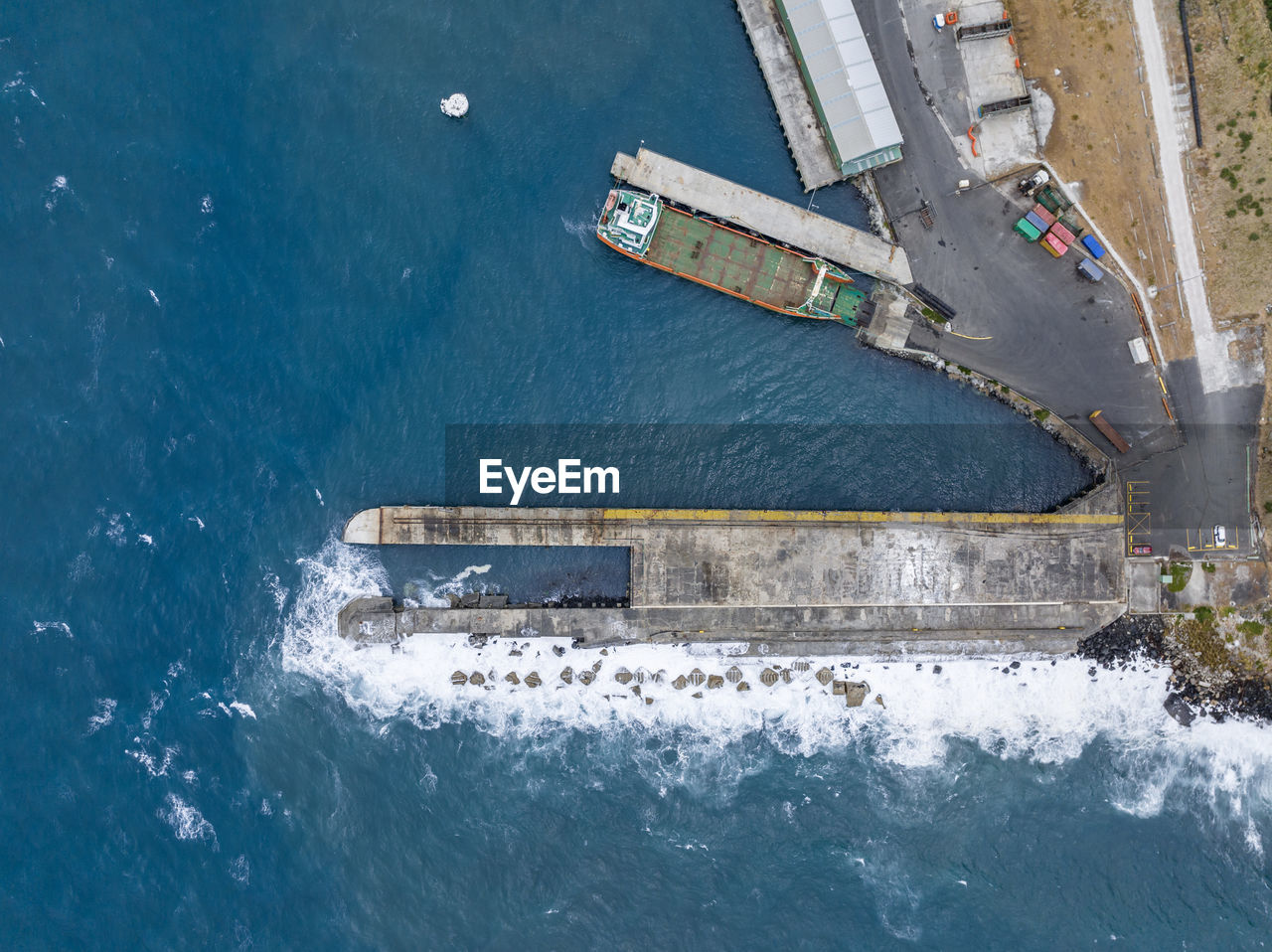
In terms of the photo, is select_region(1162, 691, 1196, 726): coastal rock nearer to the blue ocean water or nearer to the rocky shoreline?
the rocky shoreline

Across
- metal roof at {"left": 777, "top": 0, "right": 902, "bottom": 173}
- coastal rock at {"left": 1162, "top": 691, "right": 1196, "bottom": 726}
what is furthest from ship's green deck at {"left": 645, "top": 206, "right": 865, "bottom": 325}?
coastal rock at {"left": 1162, "top": 691, "right": 1196, "bottom": 726}

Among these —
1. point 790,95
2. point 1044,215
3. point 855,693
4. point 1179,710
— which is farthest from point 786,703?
point 790,95

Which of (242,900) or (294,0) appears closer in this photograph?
(242,900)

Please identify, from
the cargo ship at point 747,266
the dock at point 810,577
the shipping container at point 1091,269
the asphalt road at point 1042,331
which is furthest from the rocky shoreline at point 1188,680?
the cargo ship at point 747,266

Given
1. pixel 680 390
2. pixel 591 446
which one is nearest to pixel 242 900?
pixel 591 446

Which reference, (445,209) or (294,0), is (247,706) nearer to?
(445,209)

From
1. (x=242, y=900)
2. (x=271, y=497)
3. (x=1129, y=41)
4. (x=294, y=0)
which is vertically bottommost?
(x=242, y=900)

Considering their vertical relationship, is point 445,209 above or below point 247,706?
above
